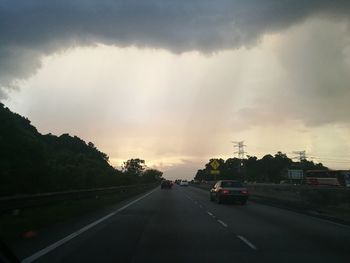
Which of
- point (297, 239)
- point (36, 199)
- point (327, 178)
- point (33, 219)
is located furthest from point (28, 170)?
point (327, 178)

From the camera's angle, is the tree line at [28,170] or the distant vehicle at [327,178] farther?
the distant vehicle at [327,178]

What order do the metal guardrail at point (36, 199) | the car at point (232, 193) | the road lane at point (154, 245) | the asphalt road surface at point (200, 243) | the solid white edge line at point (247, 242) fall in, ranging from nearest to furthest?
the road lane at point (154, 245) → the asphalt road surface at point (200, 243) → the solid white edge line at point (247, 242) → the metal guardrail at point (36, 199) → the car at point (232, 193)

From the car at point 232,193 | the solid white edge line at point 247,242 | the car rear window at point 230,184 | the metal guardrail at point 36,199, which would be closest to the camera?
the solid white edge line at point 247,242

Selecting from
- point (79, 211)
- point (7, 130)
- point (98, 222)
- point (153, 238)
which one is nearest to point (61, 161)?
point (7, 130)

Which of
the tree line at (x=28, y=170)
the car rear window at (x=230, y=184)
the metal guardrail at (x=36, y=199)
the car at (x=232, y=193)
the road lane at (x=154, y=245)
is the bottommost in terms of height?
the road lane at (x=154, y=245)

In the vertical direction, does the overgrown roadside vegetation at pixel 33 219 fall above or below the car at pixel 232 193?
below

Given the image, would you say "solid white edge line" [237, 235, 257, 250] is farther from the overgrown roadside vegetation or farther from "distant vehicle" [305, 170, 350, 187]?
"distant vehicle" [305, 170, 350, 187]

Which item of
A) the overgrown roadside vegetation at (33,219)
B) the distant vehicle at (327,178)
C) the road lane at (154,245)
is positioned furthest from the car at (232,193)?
the distant vehicle at (327,178)

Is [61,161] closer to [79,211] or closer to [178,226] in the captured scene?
[79,211]

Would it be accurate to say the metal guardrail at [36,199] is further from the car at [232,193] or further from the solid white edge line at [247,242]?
Answer: the car at [232,193]

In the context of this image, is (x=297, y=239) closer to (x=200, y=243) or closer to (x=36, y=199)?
(x=200, y=243)

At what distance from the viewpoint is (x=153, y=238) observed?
1600cm

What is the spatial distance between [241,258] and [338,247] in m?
3.66

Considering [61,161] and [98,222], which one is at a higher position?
[61,161]
